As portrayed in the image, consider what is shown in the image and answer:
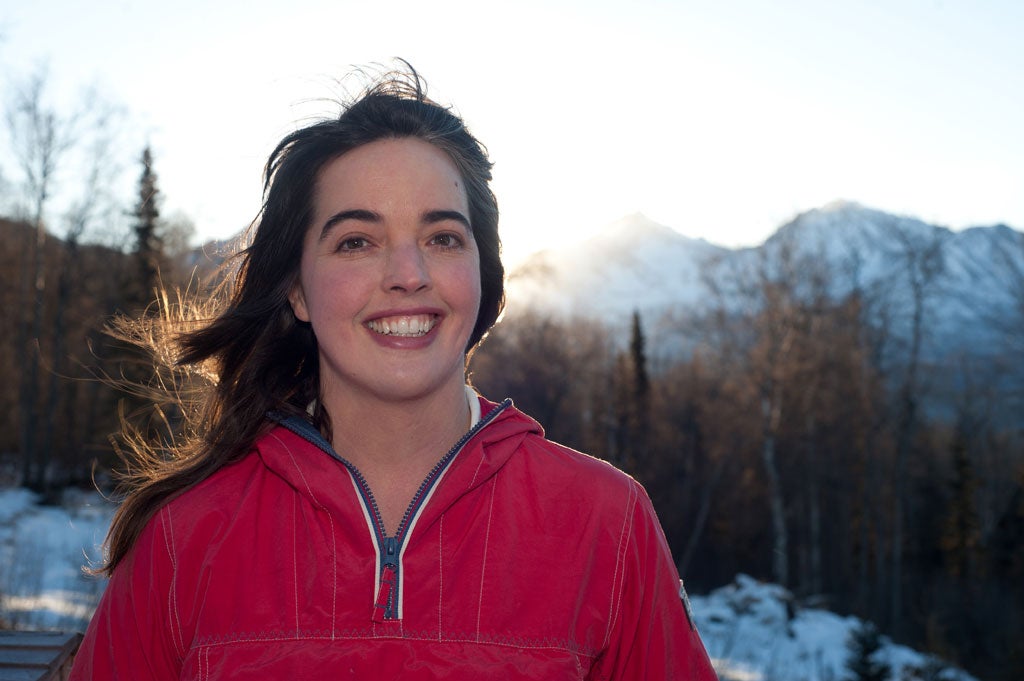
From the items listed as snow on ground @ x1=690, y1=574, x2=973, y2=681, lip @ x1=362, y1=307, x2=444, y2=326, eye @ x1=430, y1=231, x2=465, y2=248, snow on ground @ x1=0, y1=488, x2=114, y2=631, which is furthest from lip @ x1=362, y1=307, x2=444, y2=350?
snow on ground @ x1=690, y1=574, x2=973, y2=681

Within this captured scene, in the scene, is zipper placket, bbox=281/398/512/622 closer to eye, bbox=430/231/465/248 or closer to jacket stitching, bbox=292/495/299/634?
jacket stitching, bbox=292/495/299/634

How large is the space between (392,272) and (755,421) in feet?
133

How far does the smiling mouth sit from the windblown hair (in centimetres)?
37

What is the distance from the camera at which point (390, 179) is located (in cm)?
200

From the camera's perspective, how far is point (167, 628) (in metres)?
1.77

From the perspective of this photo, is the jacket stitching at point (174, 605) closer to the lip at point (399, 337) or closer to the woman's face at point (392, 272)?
the woman's face at point (392, 272)

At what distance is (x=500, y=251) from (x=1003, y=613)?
3695 cm

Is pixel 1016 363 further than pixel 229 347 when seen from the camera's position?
Yes

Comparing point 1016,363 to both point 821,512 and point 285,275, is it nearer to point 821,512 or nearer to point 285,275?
point 821,512

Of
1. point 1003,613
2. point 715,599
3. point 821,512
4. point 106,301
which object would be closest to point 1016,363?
point 821,512

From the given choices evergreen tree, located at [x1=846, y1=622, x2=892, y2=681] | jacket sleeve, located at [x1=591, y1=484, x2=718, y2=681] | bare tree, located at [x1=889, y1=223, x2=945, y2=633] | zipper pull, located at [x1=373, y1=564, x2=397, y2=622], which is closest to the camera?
zipper pull, located at [x1=373, y1=564, x2=397, y2=622]

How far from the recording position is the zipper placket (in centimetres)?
172

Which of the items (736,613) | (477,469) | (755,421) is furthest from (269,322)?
(755,421)

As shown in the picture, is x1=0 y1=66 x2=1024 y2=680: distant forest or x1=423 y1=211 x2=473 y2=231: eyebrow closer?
x1=423 y1=211 x2=473 y2=231: eyebrow
